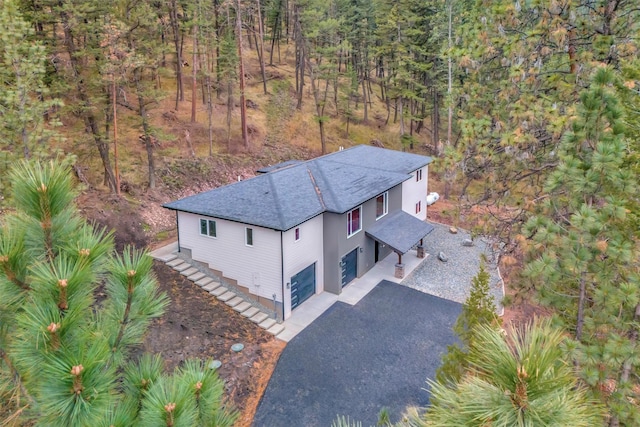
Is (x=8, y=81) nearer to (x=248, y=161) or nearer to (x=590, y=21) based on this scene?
(x=590, y=21)

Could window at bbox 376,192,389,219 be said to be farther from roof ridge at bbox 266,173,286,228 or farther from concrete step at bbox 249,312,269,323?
concrete step at bbox 249,312,269,323

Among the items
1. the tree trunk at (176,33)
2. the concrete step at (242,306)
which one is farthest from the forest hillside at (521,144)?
the tree trunk at (176,33)

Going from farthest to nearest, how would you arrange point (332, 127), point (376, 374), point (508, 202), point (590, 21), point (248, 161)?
point (332, 127), point (248, 161), point (376, 374), point (508, 202), point (590, 21)

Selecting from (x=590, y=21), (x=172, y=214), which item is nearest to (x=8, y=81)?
(x=172, y=214)

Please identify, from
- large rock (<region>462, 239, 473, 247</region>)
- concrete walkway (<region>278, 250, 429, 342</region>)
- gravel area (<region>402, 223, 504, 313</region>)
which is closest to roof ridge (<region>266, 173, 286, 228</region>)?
concrete walkway (<region>278, 250, 429, 342</region>)

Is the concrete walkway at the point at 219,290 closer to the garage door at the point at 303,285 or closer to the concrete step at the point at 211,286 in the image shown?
the concrete step at the point at 211,286

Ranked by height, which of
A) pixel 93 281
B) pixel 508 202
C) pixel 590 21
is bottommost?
pixel 508 202

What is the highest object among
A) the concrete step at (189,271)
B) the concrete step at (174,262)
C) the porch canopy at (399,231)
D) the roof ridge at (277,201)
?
the roof ridge at (277,201)
